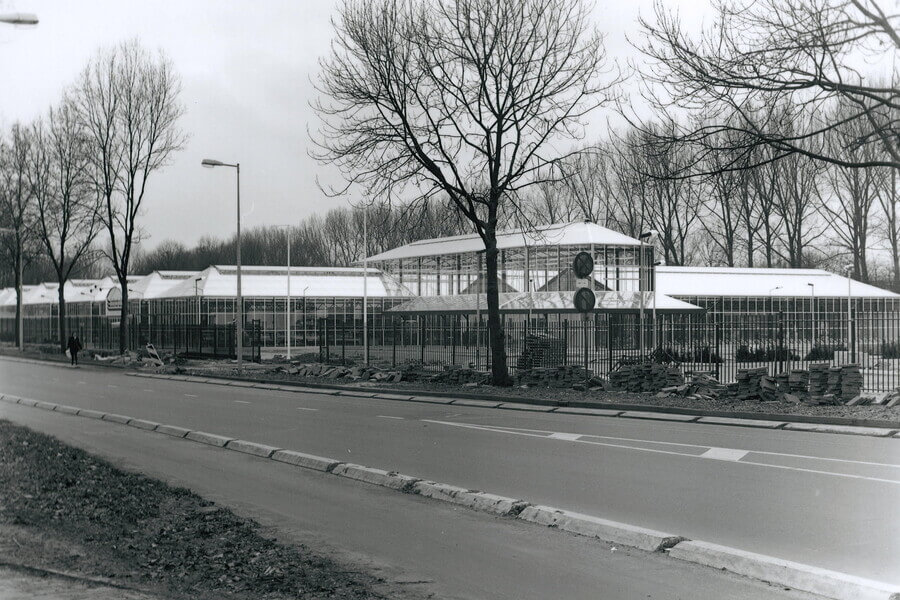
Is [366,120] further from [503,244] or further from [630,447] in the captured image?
[503,244]

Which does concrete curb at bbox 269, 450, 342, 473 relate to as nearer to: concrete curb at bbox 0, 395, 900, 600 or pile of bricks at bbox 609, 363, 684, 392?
concrete curb at bbox 0, 395, 900, 600

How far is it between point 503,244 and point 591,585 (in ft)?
147

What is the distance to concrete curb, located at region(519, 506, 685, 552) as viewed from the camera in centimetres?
786

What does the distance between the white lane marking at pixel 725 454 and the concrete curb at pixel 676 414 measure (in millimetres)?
3607

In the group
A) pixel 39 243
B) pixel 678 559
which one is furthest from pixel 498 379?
pixel 39 243

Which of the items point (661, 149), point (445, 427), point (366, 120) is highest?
point (366, 120)

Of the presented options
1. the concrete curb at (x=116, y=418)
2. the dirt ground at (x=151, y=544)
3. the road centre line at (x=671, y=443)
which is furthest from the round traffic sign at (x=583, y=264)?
the dirt ground at (x=151, y=544)

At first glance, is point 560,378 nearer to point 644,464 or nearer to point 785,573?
point 644,464

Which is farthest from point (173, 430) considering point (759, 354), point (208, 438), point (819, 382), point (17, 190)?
point (17, 190)

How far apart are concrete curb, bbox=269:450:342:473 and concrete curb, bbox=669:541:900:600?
19.0 feet

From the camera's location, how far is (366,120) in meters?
26.3

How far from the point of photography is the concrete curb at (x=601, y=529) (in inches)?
310

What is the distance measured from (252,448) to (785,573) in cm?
914

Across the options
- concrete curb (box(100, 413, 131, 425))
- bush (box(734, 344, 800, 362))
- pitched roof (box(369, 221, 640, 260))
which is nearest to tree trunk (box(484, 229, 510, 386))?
bush (box(734, 344, 800, 362))
